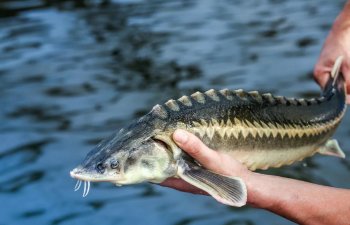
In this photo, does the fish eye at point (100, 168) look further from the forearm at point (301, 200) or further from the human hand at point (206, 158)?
the forearm at point (301, 200)

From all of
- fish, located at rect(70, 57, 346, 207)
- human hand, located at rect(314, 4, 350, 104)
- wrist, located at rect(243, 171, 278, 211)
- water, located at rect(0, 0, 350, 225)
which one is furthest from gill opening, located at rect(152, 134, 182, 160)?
water, located at rect(0, 0, 350, 225)

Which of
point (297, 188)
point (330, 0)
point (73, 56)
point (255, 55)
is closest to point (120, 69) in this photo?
point (73, 56)

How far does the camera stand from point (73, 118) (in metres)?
5.91

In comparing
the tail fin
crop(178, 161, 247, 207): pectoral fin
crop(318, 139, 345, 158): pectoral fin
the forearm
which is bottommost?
crop(318, 139, 345, 158): pectoral fin

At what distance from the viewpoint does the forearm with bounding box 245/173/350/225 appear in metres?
2.76

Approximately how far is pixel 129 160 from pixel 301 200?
0.78 meters

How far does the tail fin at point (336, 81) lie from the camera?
3516mm

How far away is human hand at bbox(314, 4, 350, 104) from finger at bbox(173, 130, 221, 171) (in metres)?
1.45

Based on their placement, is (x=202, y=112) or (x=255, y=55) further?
(x=255, y=55)

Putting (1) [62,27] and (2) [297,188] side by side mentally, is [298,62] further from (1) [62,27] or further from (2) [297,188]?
(2) [297,188]

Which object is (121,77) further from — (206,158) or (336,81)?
(206,158)

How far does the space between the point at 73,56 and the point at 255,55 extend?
1.86m

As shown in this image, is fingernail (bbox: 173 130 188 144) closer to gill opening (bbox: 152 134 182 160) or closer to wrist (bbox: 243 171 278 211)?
gill opening (bbox: 152 134 182 160)

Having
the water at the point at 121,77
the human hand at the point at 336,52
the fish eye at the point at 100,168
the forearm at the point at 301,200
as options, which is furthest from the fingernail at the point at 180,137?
the water at the point at 121,77
